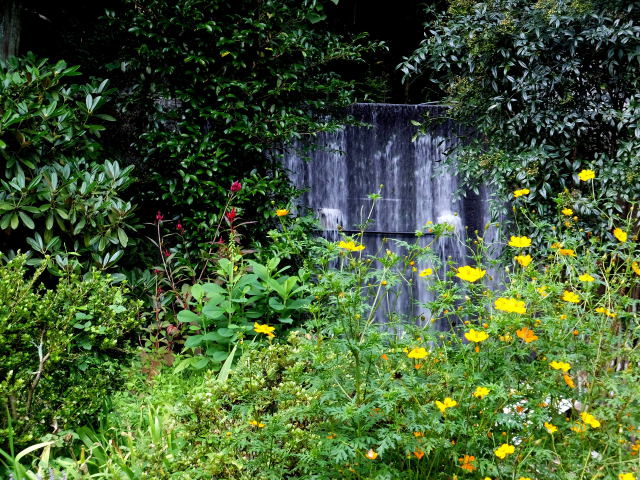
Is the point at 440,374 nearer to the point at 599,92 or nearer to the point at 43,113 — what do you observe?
the point at 43,113

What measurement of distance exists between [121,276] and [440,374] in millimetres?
2055

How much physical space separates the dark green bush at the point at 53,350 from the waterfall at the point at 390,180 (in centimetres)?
279

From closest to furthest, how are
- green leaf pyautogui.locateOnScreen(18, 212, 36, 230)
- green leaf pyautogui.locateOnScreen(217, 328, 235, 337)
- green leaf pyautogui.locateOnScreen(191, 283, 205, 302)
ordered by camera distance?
1. green leaf pyautogui.locateOnScreen(18, 212, 36, 230)
2. green leaf pyautogui.locateOnScreen(217, 328, 235, 337)
3. green leaf pyautogui.locateOnScreen(191, 283, 205, 302)

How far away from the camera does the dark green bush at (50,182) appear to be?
11.1ft

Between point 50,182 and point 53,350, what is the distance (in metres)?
1.20

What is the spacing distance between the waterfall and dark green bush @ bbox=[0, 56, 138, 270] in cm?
212

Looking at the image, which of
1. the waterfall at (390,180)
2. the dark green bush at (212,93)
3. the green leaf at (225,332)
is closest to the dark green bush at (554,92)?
the waterfall at (390,180)

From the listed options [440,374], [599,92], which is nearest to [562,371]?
[440,374]

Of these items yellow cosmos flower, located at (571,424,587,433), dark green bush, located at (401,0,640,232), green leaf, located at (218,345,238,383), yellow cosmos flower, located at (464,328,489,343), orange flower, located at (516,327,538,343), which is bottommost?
green leaf, located at (218,345,238,383)

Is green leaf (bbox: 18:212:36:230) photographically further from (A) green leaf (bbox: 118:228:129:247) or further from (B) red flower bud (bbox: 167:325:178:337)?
(B) red flower bud (bbox: 167:325:178:337)

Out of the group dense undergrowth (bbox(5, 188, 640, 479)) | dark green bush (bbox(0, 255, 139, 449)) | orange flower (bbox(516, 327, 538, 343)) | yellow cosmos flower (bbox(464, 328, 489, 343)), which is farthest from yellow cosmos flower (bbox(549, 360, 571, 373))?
dark green bush (bbox(0, 255, 139, 449))

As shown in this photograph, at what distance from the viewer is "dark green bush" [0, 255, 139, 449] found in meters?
2.57

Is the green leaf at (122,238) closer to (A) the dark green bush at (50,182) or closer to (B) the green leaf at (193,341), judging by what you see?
(A) the dark green bush at (50,182)

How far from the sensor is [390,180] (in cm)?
566
